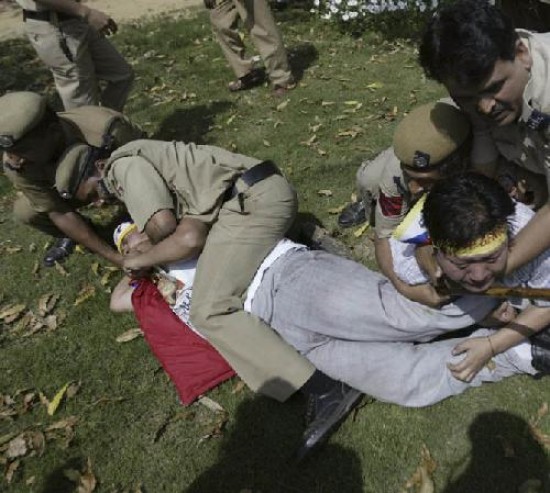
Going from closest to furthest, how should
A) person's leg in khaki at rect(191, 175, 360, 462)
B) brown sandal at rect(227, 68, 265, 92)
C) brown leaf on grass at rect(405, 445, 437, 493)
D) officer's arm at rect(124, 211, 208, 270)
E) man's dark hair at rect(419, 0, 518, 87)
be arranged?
man's dark hair at rect(419, 0, 518, 87) → brown leaf on grass at rect(405, 445, 437, 493) → person's leg in khaki at rect(191, 175, 360, 462) → officer's arm at rect(124, 211, 208, 270) → brown sandal at rect(227, 68, 265, 92)

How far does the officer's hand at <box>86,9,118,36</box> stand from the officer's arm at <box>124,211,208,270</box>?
289 centimetres

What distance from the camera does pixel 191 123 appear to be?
705 centimetres

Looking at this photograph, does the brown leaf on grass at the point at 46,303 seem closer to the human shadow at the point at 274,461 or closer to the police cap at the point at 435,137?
the human shadow at the point at 274,461

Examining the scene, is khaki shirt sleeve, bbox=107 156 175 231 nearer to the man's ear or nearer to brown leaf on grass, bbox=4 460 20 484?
brown leaf on grass, bbox=4 460 20 484

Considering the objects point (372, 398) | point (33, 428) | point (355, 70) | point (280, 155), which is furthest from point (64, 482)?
point (355, 70)

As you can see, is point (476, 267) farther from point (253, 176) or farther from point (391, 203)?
point (253, 176)

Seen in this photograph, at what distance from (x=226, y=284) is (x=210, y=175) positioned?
2.58 feet

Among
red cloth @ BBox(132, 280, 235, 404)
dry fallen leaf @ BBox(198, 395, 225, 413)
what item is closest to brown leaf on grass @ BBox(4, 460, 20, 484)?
red cloth @ BBox(132, 280, 235, 404)

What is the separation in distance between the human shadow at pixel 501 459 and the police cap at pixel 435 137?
1.46 m

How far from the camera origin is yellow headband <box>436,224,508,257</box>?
2443mm

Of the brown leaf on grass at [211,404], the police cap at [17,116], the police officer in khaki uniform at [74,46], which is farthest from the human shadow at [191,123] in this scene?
the brown leaf on grass at [211,404]

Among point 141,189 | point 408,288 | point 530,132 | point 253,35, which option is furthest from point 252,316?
point 253,35

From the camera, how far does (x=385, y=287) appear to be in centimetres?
333

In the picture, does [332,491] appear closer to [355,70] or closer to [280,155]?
[280,155]
